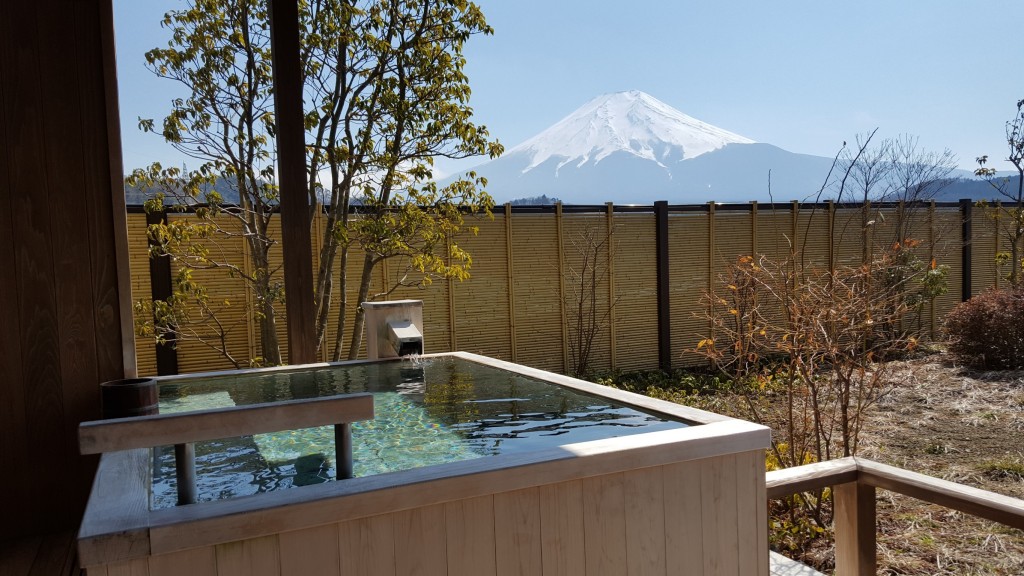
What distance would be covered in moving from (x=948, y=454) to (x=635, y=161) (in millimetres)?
58018

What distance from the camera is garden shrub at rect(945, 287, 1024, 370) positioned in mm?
8164

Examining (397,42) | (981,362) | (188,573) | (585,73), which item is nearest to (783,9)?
(981,362)

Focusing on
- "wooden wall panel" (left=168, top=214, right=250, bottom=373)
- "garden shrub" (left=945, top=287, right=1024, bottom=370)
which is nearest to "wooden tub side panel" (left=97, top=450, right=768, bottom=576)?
"wooden wall panel" (left=168, top=214, right=250, bottom=373)

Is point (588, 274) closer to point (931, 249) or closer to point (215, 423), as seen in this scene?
point (931, 249)

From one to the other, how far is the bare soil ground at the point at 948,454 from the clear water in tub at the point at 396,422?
1651 millimetres

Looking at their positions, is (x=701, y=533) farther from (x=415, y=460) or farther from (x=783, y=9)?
(x=783, y=9)

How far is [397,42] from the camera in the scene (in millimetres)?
5898

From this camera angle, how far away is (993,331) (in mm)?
8273

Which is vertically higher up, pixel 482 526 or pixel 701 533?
pixel 482 526

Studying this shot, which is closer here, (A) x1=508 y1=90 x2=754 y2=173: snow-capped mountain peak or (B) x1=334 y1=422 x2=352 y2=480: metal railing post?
(B) x1=334 y1=422 x2=352 y2=480: metal railing post

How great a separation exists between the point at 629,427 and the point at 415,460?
0.86 metres

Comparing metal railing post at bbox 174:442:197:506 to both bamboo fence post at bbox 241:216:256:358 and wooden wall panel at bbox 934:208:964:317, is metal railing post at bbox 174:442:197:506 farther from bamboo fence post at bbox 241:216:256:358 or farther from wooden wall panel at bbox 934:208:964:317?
wooden wall panel at bbox 934:208:964:317

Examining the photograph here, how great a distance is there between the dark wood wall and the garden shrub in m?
8.55

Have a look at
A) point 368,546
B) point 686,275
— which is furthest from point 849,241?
point 368,546
